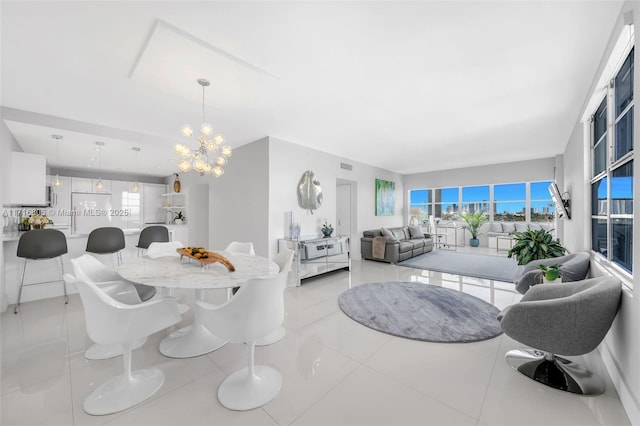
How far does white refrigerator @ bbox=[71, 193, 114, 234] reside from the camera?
662cm

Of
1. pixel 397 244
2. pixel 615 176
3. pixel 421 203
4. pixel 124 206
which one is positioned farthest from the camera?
pixel 421 203

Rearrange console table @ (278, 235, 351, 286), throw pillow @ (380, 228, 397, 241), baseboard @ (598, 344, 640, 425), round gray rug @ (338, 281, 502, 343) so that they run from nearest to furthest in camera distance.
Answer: baseboard @ (598, 344, 640, 425)
round gray rug @ (338, 281, 502, 343)
console table @ (278, 235, 351, 286)
throw pillow @ (380, 228, 397, 241)

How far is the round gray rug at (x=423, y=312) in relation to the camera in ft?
8.50

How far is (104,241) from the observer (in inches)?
144

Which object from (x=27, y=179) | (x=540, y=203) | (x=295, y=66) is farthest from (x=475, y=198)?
(x=27, y=179)

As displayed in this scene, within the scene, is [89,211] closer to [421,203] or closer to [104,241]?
[104,241]

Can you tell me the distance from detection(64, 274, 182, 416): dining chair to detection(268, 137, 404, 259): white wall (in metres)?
2.77

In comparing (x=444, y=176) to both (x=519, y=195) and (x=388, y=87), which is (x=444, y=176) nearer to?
(x=519, y=195)

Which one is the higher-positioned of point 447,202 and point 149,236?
point 447,202

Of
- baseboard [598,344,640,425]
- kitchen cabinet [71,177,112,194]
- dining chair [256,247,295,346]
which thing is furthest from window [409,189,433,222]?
kitchen cabinet [71,177,112,194]

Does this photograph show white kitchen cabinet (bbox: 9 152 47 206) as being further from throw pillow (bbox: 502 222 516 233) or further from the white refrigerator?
throw pillow (bbox: 502 222 516 233)

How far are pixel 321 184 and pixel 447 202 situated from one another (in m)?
5.82

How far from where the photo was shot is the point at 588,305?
168cm

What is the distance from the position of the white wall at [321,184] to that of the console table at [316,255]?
0.36 meters
